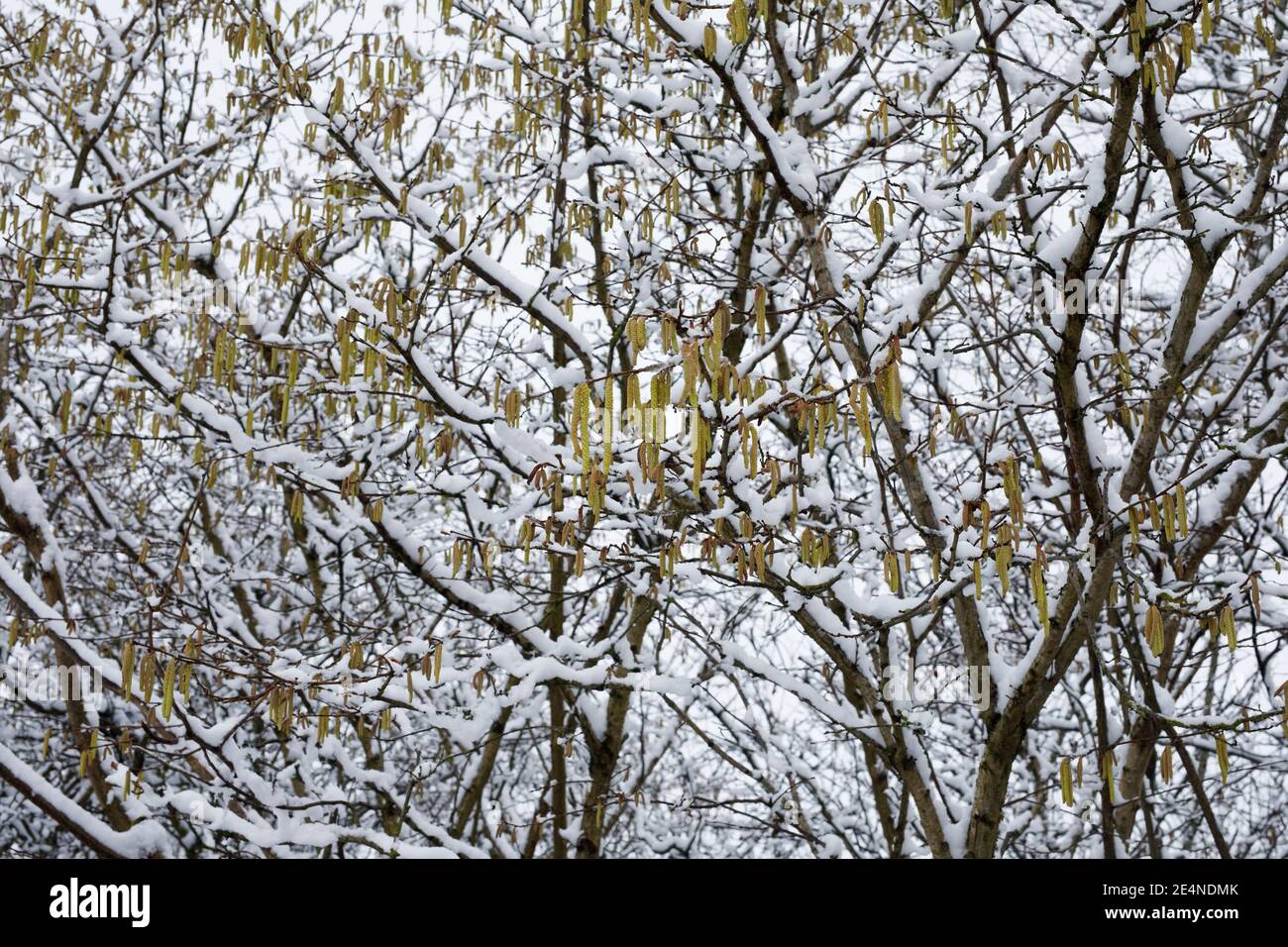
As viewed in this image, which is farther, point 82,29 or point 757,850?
point 757,850

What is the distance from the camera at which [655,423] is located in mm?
2848

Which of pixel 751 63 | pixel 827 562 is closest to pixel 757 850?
pixel 827 562

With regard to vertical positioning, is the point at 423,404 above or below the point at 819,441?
above

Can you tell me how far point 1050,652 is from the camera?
4.20 m

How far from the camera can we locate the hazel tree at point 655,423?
3.95m

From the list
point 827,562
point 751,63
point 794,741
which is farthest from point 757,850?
point 751,63

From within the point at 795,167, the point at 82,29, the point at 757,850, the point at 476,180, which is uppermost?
the point at 82,29

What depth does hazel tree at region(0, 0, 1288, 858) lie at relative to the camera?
3.95m
